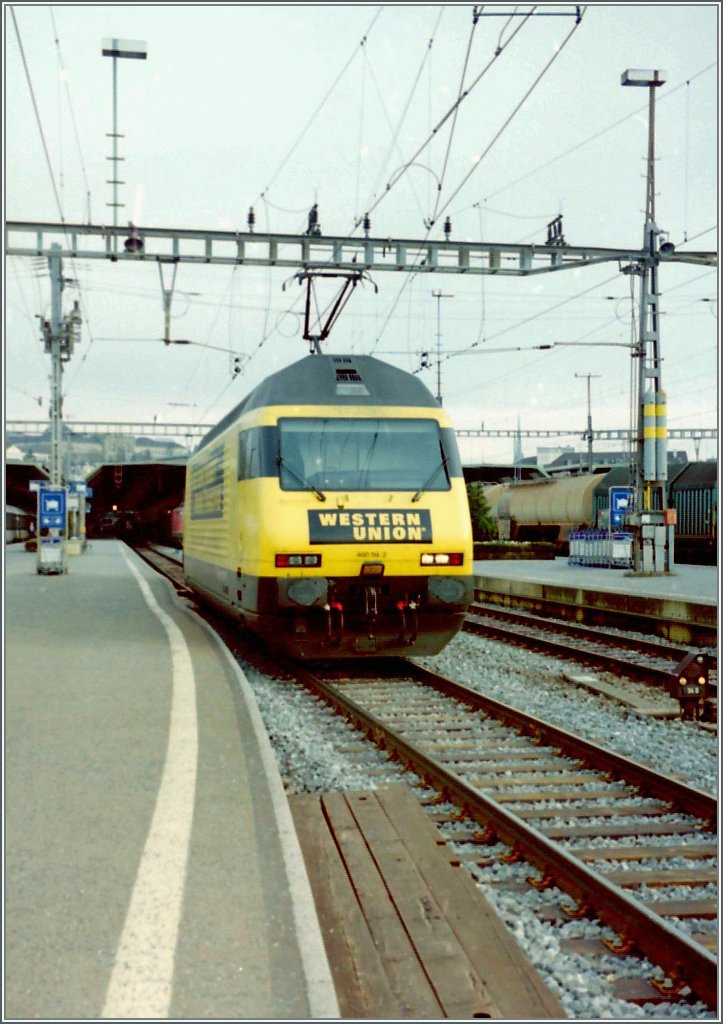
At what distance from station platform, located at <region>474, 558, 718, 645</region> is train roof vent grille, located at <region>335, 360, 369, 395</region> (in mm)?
5938

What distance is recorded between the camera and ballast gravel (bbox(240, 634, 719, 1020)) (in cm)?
365

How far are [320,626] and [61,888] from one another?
5.73m

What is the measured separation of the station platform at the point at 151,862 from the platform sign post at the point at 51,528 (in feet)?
48.2

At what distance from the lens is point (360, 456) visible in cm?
962

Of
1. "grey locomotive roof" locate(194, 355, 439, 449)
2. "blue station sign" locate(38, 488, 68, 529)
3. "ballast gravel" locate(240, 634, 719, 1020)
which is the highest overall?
"grey locomotive roof" locate(194, 355, 439, 449)

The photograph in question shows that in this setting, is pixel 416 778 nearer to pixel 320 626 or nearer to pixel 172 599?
pixel 320 626

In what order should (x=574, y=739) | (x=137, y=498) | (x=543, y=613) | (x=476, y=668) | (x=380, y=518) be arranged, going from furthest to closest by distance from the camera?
1. (x=137, y=498)
2. (x=543, y=613)
3. (x=476, y=668)
4. (x=380, y=518)
5. (x=574, y=739)

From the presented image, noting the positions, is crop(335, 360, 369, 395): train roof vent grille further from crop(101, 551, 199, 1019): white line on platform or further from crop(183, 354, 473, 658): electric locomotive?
crop(101, 551, 199, 1019): white line on platform

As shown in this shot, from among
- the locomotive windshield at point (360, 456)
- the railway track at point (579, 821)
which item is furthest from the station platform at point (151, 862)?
the locomotive windshield at point (360, 456)

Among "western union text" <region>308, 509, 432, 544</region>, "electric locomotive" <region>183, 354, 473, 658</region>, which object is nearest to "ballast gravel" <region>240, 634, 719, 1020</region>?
"electric locomotive" <region>183, 354, 473, 658</region>

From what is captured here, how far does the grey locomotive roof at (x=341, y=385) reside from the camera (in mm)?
9773

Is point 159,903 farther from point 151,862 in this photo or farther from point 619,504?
point 619,504

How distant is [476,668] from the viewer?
36.8ft

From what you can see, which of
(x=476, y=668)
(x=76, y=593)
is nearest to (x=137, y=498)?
(x=76, y=593)
